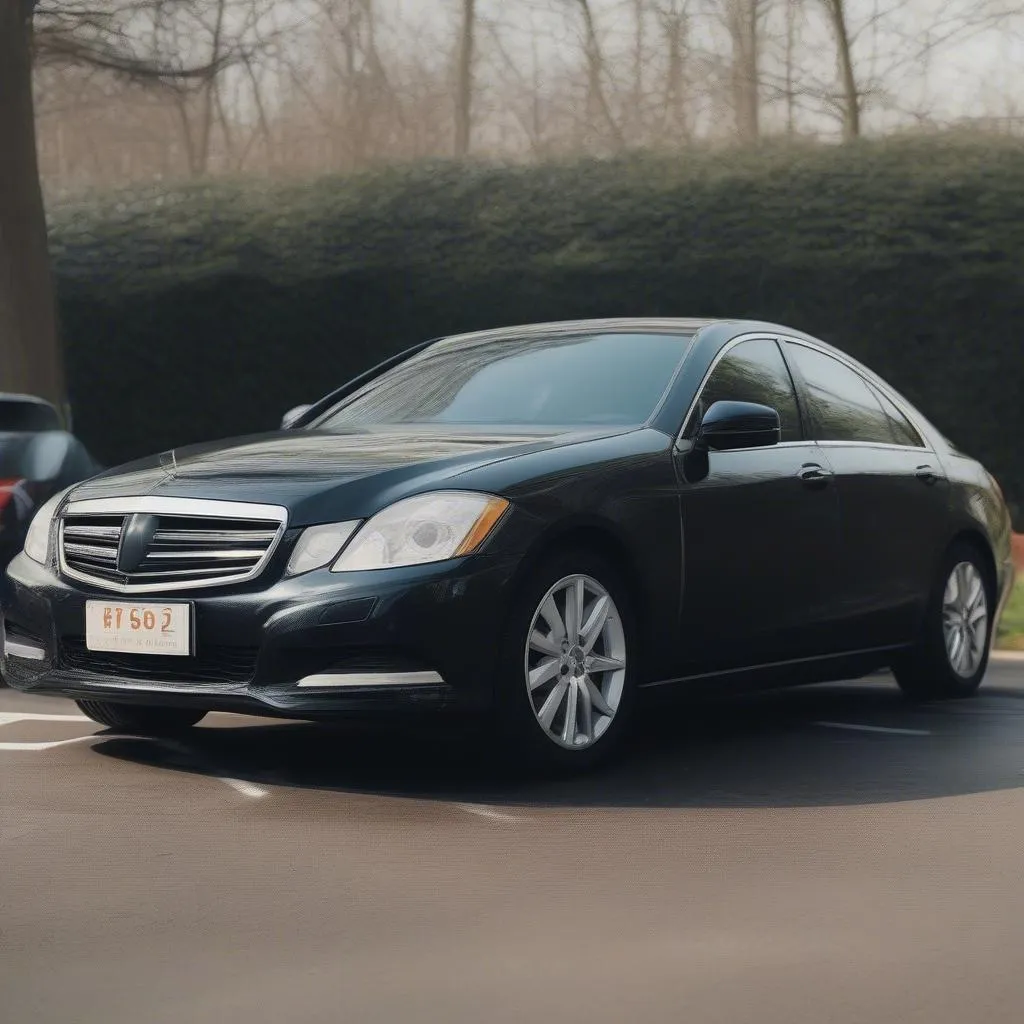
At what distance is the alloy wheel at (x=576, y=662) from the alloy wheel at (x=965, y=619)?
7.91ft

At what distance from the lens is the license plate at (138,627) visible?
250 inches

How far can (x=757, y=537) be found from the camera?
7465 millimetres

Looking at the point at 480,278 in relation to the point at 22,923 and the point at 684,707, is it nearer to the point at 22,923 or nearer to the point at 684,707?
the point at 684,707

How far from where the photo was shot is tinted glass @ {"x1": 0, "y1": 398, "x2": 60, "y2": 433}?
32.0 ft

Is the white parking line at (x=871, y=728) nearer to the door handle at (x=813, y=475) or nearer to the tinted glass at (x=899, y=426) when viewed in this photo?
the door handle at (x=813, y=475)

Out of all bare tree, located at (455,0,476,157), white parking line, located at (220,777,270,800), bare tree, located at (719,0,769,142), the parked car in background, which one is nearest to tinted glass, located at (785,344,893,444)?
white parking line, located at (220,777,270,800)

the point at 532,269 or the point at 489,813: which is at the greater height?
the point at 532,269

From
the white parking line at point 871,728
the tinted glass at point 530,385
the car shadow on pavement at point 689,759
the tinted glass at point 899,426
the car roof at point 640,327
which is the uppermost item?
the car roof at point 640,327

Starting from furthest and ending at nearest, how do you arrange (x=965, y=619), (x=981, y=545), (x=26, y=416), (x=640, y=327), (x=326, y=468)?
(x=26, y=416) < (x=981, y=545) < (x=965, y=619) < (x=640, y=327) < (x=326, y=468)

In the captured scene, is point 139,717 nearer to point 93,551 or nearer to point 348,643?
point 93,551

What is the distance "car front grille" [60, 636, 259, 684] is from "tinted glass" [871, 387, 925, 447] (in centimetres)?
342

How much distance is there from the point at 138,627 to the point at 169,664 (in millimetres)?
148

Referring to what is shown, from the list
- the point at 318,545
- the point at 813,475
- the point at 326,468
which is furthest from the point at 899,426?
the point at 318,545

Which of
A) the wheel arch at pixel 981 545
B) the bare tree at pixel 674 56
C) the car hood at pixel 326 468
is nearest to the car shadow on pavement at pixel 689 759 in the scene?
the wheel arch at pixel 981 545
